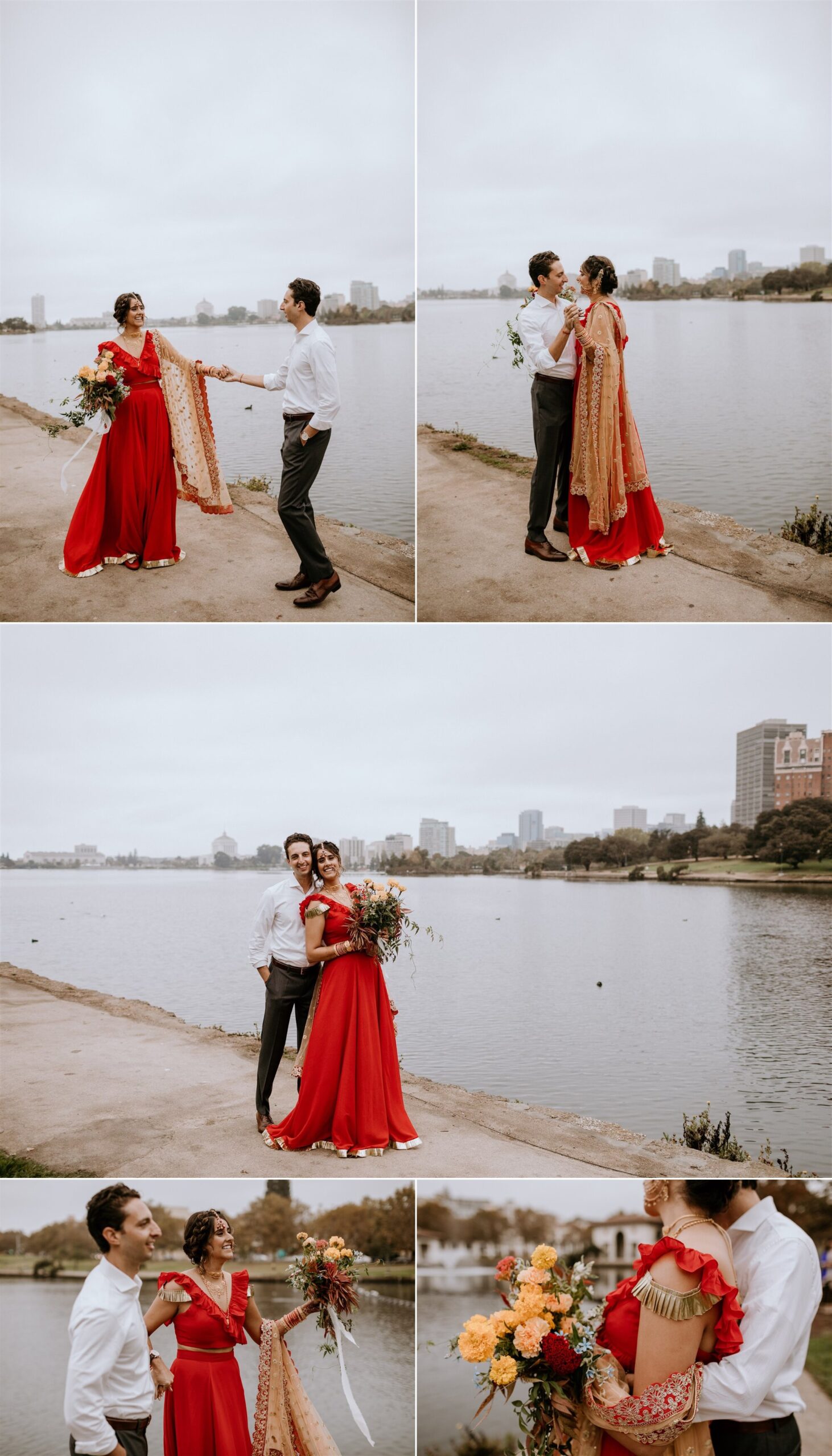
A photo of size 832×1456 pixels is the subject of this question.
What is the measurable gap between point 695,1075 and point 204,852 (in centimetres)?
342

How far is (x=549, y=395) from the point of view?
633 cm

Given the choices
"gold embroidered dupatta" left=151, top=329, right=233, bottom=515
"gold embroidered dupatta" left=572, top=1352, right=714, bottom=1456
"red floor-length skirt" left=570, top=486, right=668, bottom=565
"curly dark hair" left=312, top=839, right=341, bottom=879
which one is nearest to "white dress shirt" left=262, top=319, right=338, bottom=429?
"gold embroidered dupatta" left=151, top=329, right=233, bottom=515

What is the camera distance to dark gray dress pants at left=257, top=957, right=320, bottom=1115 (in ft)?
18.1

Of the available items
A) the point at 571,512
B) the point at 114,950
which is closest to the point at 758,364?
the point at 571,512

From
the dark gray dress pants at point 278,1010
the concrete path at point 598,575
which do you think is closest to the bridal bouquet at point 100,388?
the concrete path at point 598,575

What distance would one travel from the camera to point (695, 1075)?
6.74 metres

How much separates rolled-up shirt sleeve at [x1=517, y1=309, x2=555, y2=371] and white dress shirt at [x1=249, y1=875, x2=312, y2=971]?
9.37ft

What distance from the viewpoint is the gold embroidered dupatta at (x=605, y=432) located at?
20.2 ft

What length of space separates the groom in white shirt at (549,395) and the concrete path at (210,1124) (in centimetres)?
294

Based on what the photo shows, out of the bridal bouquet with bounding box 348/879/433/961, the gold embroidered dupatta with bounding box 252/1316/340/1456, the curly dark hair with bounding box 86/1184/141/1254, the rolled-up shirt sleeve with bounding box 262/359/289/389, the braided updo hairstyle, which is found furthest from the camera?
the braided updo hairstyle

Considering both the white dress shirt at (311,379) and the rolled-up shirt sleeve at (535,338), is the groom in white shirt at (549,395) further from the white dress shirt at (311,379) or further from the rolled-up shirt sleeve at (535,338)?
the white dress shirt at (311,379)

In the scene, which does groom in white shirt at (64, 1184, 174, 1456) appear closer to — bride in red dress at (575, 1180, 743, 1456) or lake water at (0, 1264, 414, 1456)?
bride in red dress at (575, 1180, 743, 1456)

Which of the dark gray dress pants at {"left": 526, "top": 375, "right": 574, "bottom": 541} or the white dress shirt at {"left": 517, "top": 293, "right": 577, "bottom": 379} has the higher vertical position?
the white dress shirt at {"left": 517, "top": 293, "right": 577, "bottom": 379}

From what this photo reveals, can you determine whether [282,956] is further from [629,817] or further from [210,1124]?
[629,817]
